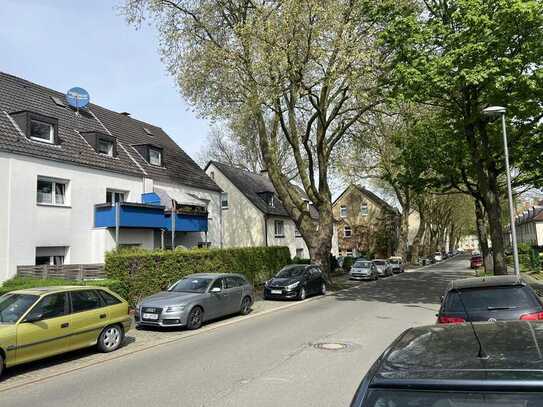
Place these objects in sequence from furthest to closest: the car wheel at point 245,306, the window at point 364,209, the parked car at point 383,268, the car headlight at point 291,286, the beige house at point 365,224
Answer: the window at point 364,209 → the beige house at point 365,224 → the parked car at point 383,268 → the car headlight at point 291,286 → the car wheel at point 245,306

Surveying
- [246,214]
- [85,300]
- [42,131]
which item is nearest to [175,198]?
[42,131]

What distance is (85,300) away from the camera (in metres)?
10.1

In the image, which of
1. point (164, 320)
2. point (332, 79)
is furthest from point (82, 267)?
point (332, 79)

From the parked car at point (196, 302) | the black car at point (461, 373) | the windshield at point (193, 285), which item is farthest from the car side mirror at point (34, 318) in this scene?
the black car at point (461, 373)

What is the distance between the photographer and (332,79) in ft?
60.8

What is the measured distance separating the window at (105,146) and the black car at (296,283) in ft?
35.2

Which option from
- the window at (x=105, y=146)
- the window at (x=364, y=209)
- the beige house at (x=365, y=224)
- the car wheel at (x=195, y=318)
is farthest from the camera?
the window at (x=364, y=209)

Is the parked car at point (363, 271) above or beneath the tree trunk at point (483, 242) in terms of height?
beneath

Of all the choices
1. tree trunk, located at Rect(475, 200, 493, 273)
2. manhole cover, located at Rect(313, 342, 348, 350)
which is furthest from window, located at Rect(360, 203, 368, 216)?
manhole cover, located at Rect(313, 342, 348, 350)

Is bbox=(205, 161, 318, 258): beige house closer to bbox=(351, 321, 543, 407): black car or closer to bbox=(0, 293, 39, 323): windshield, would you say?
bbox=(0, 293, 39, 323): windshield

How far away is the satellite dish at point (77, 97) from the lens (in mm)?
25844

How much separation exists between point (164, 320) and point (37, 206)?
32.7ft

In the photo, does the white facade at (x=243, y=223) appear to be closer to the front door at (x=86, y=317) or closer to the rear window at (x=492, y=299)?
the front door at (x=86, y=317)

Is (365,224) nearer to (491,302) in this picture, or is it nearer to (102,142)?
(102,142)
